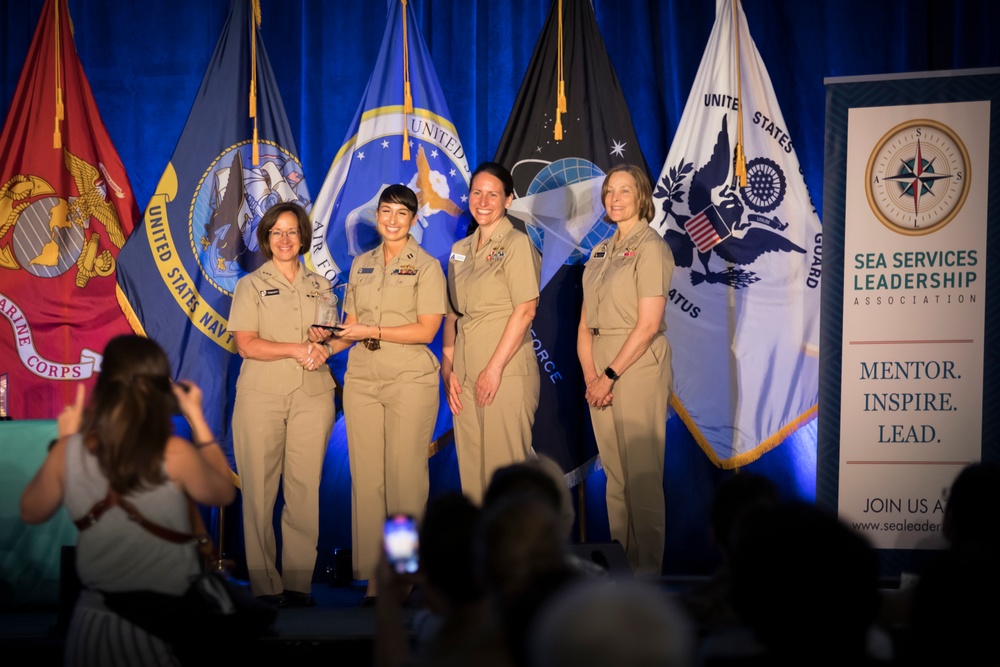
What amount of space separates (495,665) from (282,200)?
4099mm

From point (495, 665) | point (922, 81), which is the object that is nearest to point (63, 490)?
point (495, 665)

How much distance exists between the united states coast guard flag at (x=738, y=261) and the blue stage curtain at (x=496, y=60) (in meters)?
0.33

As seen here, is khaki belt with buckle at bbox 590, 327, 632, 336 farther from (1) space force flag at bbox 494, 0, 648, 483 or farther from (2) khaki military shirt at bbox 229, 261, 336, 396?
(2) khaki military shirt at bbox 229, 261, 336, 396

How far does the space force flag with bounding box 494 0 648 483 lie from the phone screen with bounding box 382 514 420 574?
293 cm

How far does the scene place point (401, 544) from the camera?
215cm

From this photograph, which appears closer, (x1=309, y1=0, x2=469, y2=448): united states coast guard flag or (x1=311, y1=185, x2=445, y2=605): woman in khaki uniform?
(x1=311, y1=185, x2=445, y2=605): woman in khaki uniform

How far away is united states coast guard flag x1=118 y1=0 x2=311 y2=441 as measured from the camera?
5.22 meters

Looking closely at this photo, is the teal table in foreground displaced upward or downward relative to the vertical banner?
downward

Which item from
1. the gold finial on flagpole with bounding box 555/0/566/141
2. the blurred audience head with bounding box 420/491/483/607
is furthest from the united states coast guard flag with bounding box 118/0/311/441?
the blurred audience head with bounding box 420/491/483/607

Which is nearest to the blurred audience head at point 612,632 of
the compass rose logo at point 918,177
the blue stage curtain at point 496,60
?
the compass rose logo at point 918,177

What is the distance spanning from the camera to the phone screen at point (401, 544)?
214 centimetres

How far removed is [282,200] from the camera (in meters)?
5.29

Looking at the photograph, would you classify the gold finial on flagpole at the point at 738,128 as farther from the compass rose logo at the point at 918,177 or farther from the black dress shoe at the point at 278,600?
the black dress shoe at the point at 278,600

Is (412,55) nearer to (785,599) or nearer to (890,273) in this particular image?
(890,273)
